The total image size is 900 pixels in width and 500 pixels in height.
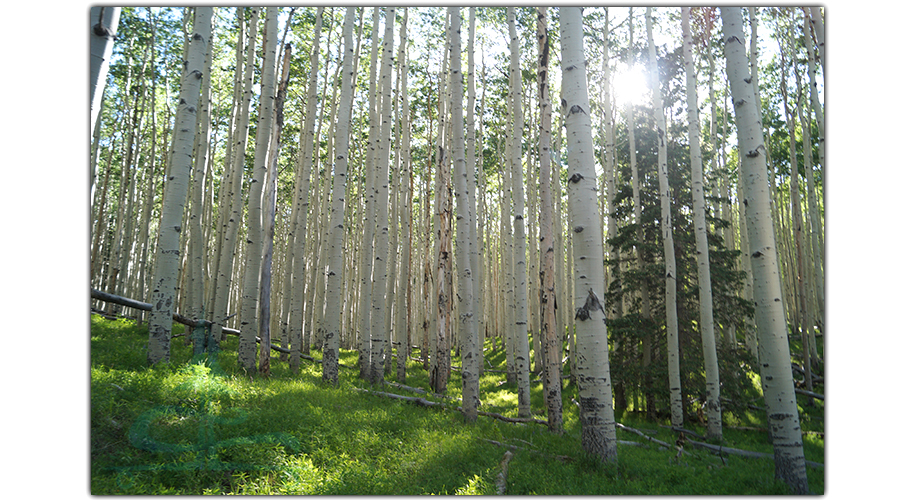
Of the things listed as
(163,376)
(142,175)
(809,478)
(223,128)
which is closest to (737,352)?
(809,478)

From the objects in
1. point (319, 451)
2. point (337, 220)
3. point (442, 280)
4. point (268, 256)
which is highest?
point (337, 220)

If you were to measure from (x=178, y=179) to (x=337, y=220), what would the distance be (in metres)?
2.84

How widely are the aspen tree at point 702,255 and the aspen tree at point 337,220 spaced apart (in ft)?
18.1

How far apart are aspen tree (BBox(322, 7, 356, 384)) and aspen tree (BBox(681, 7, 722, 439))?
553 cm

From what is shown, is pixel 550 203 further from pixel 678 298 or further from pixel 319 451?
pixel 319 451

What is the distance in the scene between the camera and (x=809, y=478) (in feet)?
13.8

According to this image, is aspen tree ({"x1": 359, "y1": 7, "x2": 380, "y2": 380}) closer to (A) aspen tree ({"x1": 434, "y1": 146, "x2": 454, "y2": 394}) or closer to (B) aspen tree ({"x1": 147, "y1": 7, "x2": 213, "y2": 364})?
(A) aspen tree ({"x1": 434, "y1": 146, "x2": 454, "y2": 394})

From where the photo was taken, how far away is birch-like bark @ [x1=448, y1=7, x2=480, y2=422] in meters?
6.34

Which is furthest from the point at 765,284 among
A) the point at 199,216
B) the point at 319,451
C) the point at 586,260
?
the point at 199,216

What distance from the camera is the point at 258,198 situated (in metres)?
7.43

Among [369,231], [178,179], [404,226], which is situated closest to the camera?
[178,179]

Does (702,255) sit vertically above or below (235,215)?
below

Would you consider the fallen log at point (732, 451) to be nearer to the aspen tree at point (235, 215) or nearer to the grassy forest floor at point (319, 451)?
the grassy forest floor at point (319, 451)

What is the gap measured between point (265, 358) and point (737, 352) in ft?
28.7
